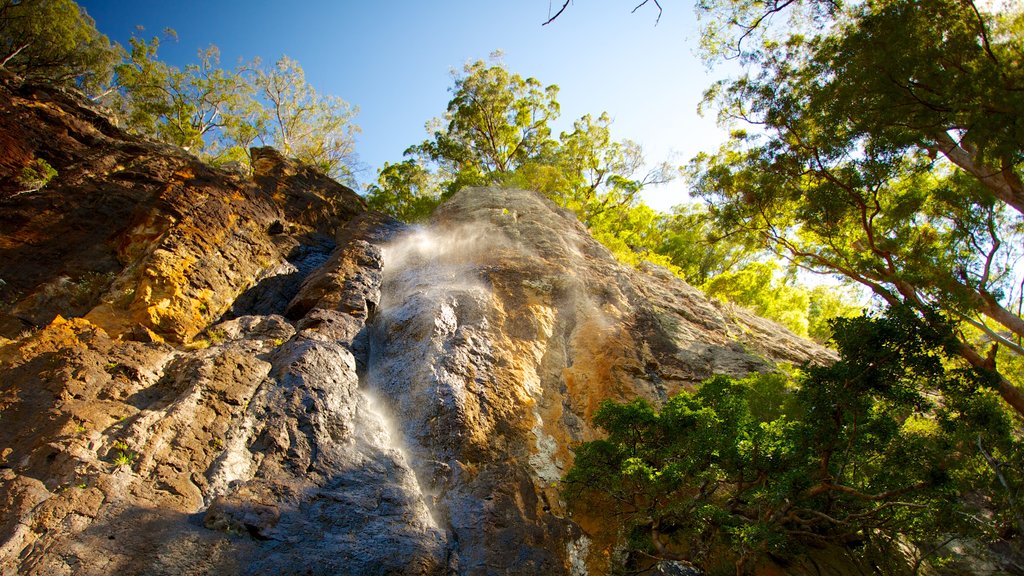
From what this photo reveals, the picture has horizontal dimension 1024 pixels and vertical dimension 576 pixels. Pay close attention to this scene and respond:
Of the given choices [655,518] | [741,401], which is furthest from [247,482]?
[741,401]

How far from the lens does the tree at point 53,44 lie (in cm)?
1914

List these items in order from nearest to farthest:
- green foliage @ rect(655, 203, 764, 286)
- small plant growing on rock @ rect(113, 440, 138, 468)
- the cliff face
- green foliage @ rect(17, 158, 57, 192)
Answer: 1. the cliff face
2. small plant growing on rock @ rect(113, 440, 138, 468)
3. green foliage @ rect(17, 158, 57, 192)
4. green foliage @ rect(655, 203, 764, 286)

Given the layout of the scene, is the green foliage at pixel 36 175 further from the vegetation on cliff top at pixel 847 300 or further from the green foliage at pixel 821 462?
the green foliage at pixel 821 462

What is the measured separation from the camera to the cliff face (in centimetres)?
612

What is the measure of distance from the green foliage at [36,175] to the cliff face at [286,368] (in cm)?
17

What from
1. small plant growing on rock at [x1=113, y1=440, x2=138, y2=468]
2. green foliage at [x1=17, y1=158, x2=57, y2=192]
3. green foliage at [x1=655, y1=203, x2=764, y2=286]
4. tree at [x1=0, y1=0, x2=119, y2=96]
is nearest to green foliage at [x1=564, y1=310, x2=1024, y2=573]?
small plant growing on rock at [x1=113, y1=440, x2=138, y2=468]

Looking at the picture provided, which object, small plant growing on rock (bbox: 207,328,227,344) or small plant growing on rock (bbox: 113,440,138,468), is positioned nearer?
small plant growing on rock (bbox: 113,440,138,468)

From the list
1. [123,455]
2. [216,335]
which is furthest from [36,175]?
[123,455]

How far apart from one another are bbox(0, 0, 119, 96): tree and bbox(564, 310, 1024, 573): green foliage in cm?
2314

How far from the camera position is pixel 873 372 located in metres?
7.00

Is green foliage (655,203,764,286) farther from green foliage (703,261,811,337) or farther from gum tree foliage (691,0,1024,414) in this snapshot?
gum tree foliage (691,0,1024,414)

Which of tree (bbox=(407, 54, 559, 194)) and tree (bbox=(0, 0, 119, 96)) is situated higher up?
tree (bbox=(407, 54, 559, 194))

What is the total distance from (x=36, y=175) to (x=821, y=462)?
1758 cm

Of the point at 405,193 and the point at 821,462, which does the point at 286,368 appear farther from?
the point at 405,193
